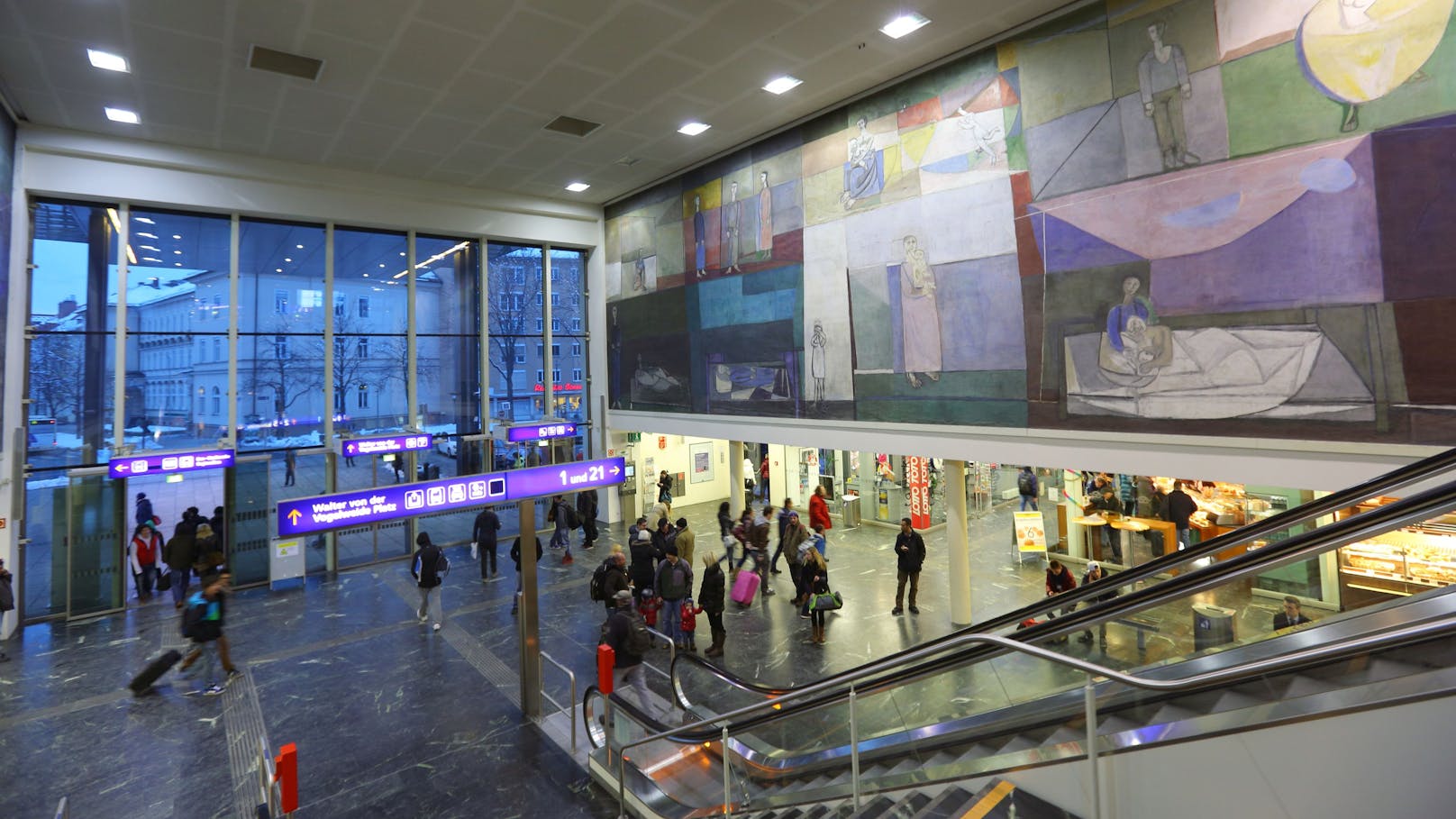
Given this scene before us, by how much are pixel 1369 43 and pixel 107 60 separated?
1374cm

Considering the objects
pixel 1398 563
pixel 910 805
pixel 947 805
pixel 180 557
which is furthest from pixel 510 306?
pixel 1398 563

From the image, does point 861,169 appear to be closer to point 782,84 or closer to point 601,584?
point 782,84

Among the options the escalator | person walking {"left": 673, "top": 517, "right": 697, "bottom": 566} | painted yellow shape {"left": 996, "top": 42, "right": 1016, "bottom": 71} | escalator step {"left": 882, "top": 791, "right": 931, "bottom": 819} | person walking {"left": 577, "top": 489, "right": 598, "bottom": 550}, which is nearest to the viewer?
the escalator

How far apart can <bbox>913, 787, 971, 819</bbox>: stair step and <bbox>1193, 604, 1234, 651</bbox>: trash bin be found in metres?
1.20

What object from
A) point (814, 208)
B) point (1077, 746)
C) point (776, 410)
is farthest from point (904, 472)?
point (1077, 746)

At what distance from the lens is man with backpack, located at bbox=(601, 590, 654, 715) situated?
6.55 m

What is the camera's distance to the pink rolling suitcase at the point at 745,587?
10.0 meters

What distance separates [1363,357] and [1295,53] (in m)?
2.83

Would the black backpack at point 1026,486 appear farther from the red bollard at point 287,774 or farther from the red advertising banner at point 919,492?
the red bollard at point 287,774

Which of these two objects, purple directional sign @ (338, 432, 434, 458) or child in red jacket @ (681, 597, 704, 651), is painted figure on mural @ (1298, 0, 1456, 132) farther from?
purple directional sign @ (338, 432, 434, 458)

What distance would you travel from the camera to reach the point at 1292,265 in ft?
19.1

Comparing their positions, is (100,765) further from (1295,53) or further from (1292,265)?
(1295,53)

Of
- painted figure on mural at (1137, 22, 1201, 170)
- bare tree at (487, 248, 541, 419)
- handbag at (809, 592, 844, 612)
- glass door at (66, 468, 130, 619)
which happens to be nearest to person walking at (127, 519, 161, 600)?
glass door at (66, 468, 130, 619)

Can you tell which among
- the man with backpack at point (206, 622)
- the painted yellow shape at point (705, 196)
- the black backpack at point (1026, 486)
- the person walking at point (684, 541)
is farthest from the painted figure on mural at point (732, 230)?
the man with backpack at point (206, 622)
